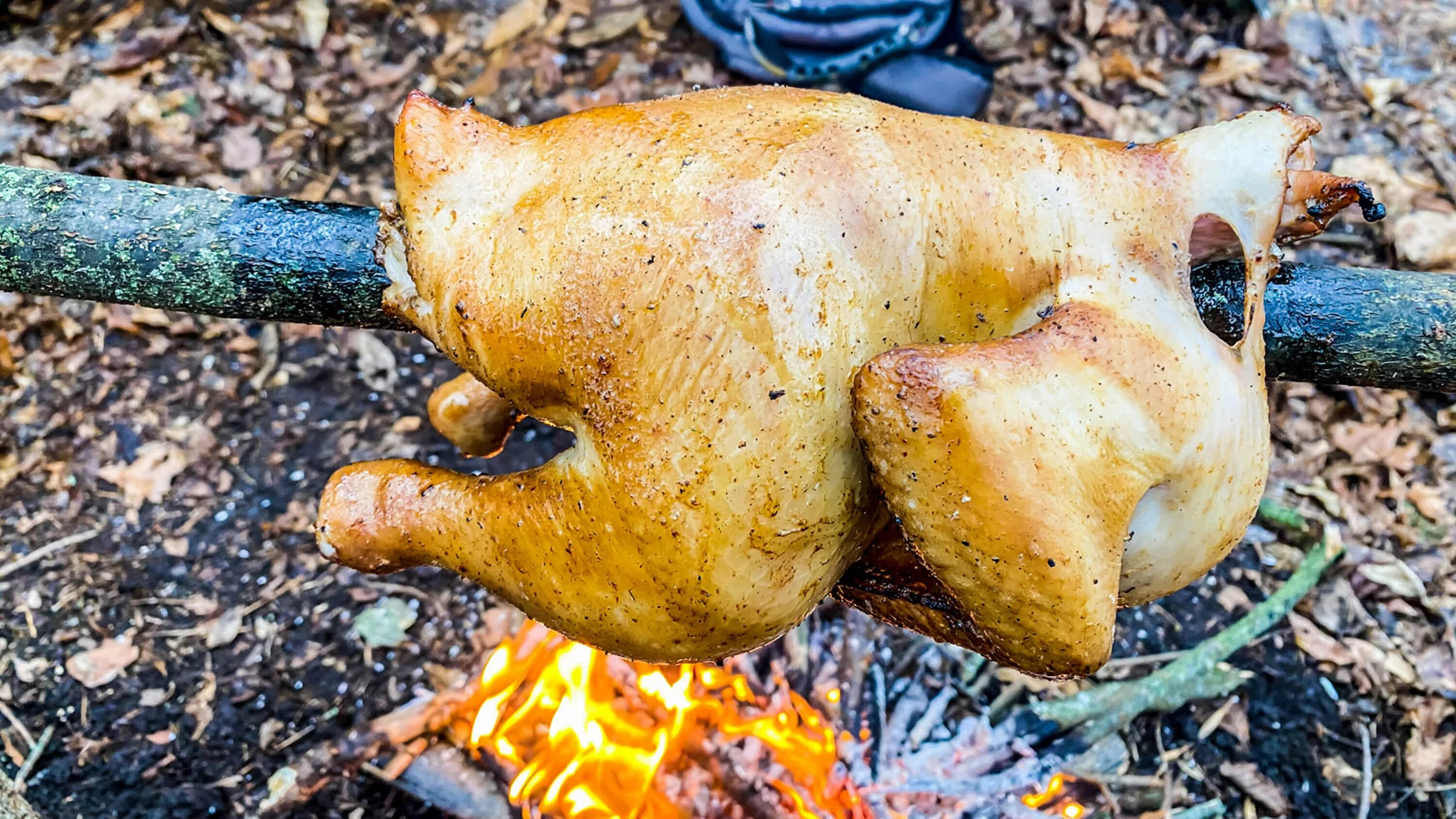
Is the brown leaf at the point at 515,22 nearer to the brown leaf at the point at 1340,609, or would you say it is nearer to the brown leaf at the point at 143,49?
the brown leaf at the point at 143,49

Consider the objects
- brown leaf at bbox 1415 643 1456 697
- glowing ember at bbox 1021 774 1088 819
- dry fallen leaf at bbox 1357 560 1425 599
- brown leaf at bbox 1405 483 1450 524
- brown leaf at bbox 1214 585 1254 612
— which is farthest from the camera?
brown leaf at bbox 1405 483 1450 524

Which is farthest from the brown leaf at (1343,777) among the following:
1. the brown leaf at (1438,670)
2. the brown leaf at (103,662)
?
the brown leaf at (103,662)

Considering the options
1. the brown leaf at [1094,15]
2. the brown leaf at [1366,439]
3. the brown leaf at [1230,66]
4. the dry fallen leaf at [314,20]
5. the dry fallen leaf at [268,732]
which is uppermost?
the brown leaf at [1094,15]

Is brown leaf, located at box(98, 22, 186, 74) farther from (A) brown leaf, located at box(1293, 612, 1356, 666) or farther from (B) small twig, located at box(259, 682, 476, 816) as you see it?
(A) brown leaf, located at box(1293, 612, 1356, 666)

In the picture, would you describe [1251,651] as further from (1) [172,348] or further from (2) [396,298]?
(1) [172,348]

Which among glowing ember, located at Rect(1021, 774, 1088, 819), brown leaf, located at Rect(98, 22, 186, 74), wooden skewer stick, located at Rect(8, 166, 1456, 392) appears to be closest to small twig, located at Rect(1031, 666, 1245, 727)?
glowing ember, located at Rect(1021, 774, 1088, 819)

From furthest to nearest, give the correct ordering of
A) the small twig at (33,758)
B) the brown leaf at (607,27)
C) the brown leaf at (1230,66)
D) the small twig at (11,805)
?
the brown leaf at (607,27), the brown leaf at (1230,66), the small twig at (33,758), the small twig at (11,805)

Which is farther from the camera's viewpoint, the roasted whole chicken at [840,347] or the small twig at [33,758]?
the small twig at [33,758]
